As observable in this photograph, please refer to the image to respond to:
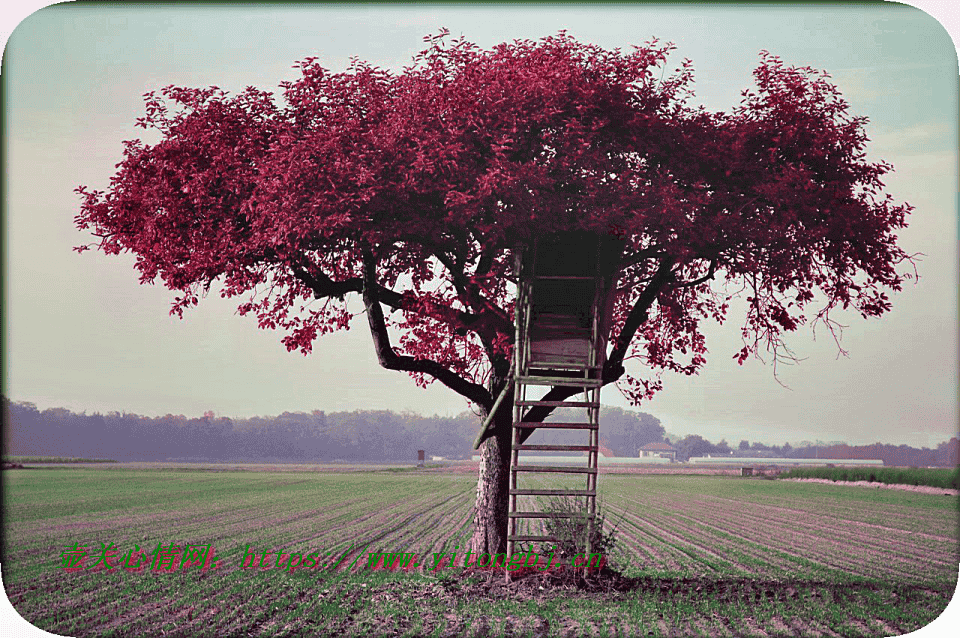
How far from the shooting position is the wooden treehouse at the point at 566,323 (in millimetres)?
12688

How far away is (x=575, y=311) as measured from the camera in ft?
44.5

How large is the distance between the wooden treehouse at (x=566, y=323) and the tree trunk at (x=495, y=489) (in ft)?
2.26

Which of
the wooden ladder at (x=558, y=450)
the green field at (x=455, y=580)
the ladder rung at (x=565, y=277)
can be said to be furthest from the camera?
the ladder rung at (x=565, y=277)

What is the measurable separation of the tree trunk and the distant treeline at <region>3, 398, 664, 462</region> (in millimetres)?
27614

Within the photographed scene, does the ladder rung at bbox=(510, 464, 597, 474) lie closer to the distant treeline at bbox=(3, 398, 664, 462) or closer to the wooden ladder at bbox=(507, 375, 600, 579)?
the wooden ladder at bbox=(507, 375, 600, 579)

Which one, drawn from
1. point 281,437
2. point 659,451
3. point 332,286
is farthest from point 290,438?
point 332,286

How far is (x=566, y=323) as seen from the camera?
13.5 meters

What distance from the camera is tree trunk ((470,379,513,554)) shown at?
1430 centimetres

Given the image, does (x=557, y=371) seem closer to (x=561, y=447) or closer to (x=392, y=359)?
(x=561, y=447)

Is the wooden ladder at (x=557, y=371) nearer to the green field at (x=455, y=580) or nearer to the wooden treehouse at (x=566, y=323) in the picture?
the wooden treehouse at (x=566, y=323)

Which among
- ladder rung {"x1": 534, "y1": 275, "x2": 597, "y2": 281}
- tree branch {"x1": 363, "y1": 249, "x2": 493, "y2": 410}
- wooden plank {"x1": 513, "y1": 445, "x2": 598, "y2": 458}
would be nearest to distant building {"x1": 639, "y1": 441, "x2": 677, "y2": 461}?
tree branch {"x1": 363, "y1": 249, "x2": 493, "y2": 410}

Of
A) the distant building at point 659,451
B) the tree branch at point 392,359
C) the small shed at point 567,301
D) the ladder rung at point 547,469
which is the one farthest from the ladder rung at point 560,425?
the distant building at point 659,451

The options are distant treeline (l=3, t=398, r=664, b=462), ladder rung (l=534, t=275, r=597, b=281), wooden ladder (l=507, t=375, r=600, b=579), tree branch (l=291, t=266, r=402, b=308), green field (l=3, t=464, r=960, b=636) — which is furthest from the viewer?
distant treeline (l=3, t=398, r=664, b=462)

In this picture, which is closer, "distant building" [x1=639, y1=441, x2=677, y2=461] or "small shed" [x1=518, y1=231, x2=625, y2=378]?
"small shed" [x1=518, y1=231, x2=625, y2=378]
